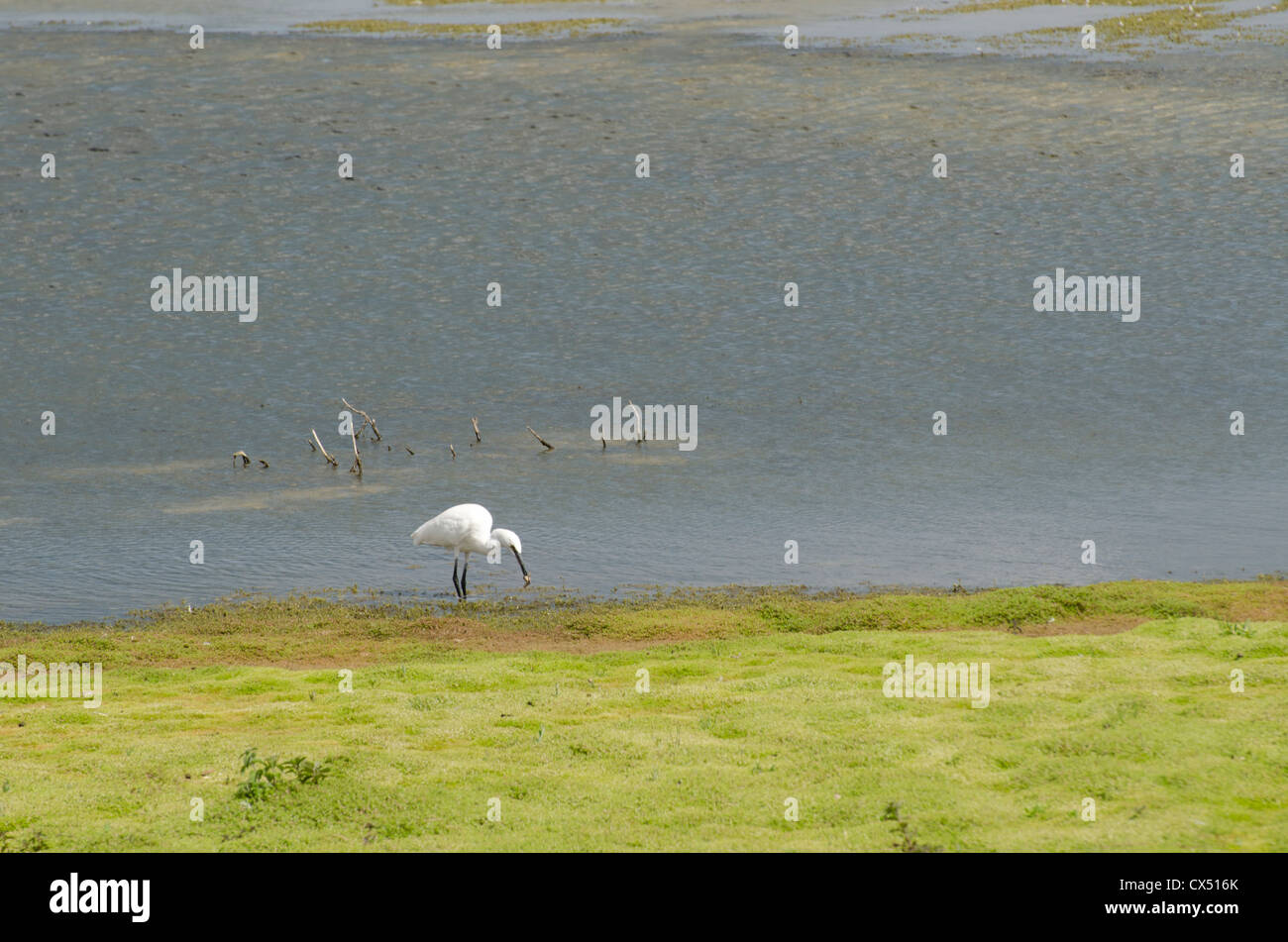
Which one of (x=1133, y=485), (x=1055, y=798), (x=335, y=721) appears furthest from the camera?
(x=1133, y=485)

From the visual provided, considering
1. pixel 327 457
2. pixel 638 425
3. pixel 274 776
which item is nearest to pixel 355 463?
pixel 327 457

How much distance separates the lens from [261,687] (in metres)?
19.1

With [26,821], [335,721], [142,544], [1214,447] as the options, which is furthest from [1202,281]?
[26,821]

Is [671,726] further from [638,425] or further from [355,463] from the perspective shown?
[638,425]

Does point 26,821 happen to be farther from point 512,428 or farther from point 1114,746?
point 512,428

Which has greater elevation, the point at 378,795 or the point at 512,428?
the point at 512,428

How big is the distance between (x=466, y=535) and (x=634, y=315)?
55.2ft

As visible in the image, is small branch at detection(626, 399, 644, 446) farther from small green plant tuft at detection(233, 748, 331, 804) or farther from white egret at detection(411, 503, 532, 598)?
small green plant tuft at detection(233, 748, 331, 804)

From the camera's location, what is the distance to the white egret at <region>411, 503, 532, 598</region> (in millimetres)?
24219

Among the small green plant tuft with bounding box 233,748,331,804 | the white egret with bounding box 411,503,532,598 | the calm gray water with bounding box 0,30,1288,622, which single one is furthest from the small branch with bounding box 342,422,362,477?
the small green plant tuft with bounding box 233,748,331,804

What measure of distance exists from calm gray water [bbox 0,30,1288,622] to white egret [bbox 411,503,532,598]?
934mm

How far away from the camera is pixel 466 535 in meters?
24.2

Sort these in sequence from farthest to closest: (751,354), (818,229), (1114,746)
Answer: (818,229)
(751,354)
(1114,746)

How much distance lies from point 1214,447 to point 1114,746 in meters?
20.5
